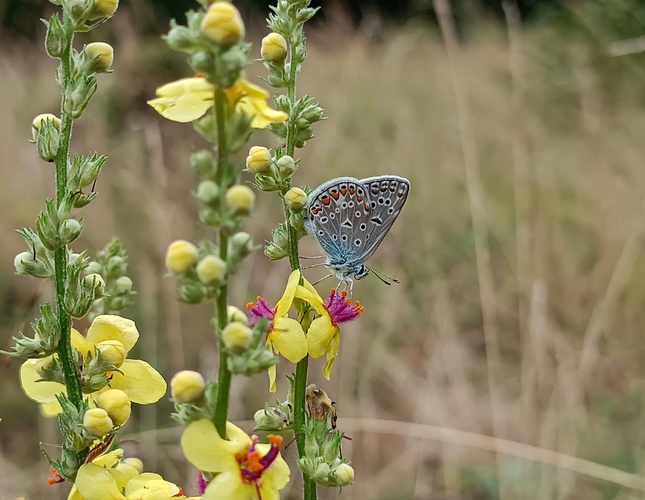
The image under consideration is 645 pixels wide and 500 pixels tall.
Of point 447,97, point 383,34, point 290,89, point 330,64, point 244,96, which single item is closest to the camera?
point 244,96

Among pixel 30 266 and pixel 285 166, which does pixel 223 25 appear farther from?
pixel 30 266

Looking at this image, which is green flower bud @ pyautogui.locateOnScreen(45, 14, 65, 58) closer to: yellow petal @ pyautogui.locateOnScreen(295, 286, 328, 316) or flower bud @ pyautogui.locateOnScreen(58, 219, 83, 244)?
flower bud @ pyautogui.locateOnScreen(58, 219, 83, 244)

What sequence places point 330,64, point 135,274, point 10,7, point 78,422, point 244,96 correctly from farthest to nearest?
point 10,7, point 330,64, point 135,274, point 78,422, point 244,96

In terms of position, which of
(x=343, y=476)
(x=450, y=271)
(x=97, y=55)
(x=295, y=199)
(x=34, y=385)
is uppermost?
(x=97, y=55)

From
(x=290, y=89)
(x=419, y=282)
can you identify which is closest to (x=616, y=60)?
(x=419, y=282)

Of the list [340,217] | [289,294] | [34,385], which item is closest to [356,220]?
[340,217]

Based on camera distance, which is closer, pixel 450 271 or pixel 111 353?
pixel 111 353

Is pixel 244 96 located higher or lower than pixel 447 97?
lower

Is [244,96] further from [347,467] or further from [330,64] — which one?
[330,64]
